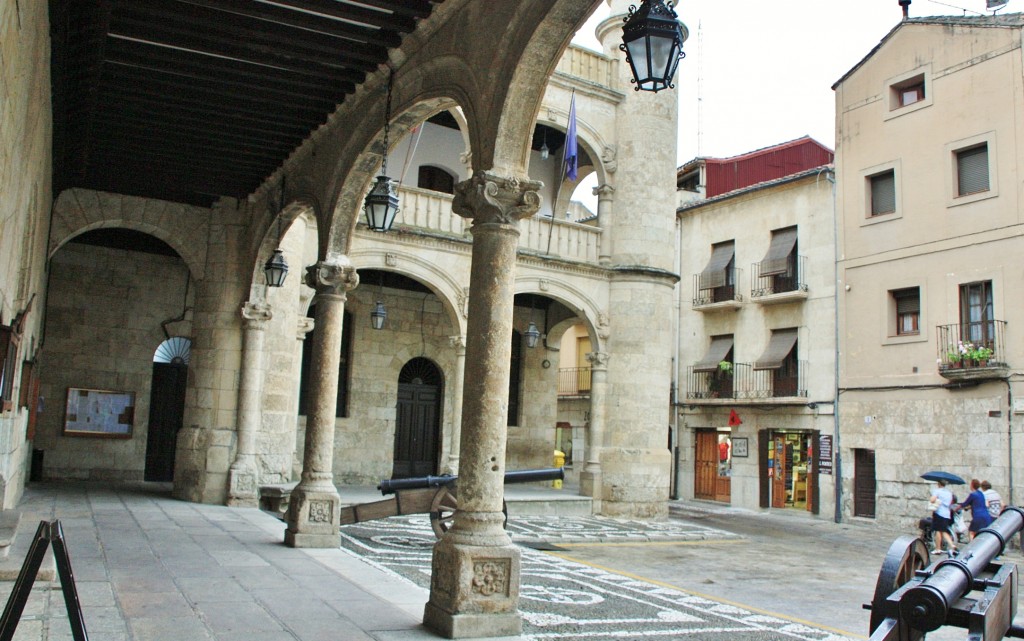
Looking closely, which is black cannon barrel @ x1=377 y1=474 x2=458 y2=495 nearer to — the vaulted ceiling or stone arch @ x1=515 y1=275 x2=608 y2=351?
the vaulted ceiling

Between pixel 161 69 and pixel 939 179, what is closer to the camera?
pixel 161 69

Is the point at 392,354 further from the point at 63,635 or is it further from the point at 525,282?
the point at 63,635

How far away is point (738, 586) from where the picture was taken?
9453 mm

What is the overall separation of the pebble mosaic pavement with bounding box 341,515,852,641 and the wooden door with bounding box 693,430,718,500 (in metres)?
12.4

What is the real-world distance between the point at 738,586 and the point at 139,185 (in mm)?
9235

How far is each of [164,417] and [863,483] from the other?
14821 mm

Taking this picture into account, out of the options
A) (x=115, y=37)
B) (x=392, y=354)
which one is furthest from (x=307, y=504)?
(x=392, y=354)

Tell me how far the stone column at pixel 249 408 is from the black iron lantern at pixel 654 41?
8.57m

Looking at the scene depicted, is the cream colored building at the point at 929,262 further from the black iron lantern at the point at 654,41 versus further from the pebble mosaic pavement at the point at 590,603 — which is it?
the black iron lantern at the point at 654,41

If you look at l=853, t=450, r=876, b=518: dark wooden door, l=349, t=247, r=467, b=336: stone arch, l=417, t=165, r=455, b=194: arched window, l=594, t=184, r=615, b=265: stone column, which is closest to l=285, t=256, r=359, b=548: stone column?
l=349, t=247, r=467, b=336: stone arch

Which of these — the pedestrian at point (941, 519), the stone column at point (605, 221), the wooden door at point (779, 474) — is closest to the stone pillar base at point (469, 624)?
the pedestrian at point (941, 519)

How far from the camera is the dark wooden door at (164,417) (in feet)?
52.2

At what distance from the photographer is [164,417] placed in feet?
52.6

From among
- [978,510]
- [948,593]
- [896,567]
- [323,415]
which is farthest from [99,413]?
[948,593]
